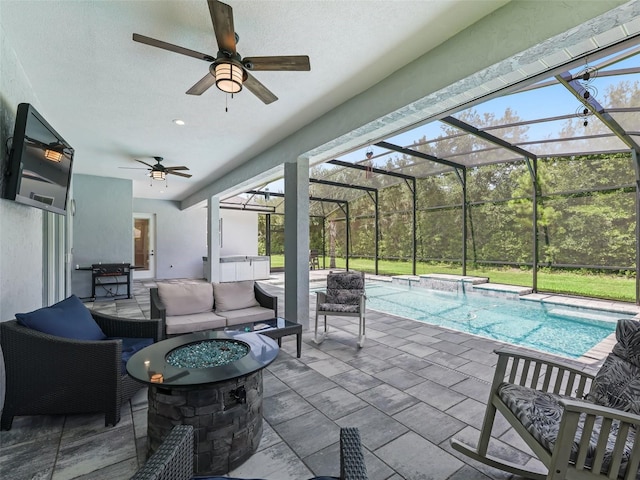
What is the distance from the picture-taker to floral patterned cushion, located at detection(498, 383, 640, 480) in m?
1.29

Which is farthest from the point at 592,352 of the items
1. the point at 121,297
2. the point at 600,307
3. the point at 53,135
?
the point at 121,297

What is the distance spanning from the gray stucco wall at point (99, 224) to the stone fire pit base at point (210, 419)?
7.00 metres

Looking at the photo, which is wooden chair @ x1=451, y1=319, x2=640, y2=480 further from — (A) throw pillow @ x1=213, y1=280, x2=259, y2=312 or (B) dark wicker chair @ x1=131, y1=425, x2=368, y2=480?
(A) throw pillow @ x1=213, y1=280, x2=259, y2=312

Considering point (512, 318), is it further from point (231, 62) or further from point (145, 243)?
point (145, 243)

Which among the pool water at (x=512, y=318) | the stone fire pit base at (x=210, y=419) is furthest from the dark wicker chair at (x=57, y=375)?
the pool water at (x=512, y=318)

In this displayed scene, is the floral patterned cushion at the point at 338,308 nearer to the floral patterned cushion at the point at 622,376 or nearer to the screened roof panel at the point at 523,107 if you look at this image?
the floral patterned cushion at the point at 622,376

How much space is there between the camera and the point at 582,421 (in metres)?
1.50

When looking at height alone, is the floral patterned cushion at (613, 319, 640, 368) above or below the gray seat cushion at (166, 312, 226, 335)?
above

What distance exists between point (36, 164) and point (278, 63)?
2.22 metres

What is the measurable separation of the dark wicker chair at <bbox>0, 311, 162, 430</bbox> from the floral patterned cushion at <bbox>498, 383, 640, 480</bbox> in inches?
98.7

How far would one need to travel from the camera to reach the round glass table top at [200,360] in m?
1.75

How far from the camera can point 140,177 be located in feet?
Result: 25.3

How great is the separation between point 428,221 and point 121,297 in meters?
8.77

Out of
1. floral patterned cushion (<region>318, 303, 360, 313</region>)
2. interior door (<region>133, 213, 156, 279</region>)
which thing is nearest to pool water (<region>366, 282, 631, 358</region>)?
floral patterned cushion (<region>318, 303, 360, 313</region>)
